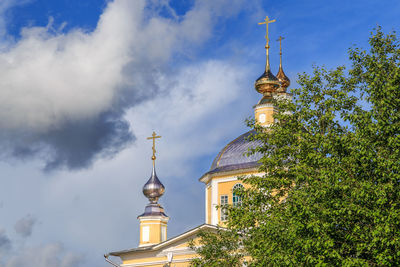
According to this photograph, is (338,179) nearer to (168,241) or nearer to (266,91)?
(168,241)

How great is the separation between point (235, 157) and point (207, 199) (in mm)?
2278

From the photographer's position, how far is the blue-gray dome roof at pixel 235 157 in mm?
26766

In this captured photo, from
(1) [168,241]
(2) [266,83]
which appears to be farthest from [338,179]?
(2) [266,83]

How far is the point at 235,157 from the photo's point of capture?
27453 mm

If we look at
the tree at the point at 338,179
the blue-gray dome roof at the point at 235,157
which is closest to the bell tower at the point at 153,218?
the blue-gray dome roof at the point at 235,157

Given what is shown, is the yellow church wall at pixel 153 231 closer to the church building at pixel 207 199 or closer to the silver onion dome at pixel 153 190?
the church building at pixel 207 199

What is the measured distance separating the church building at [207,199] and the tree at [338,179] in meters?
8.54

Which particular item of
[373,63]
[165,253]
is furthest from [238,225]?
[165,253]

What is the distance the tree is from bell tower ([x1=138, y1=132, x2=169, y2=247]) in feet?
45.1

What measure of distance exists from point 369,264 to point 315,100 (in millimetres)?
4785

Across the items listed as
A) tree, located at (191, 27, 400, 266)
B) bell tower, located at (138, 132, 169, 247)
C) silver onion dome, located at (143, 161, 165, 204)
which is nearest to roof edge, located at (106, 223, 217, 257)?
bell tower, located at (138, 132, 169, 247)

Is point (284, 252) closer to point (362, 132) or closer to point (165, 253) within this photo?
point (362, 132)

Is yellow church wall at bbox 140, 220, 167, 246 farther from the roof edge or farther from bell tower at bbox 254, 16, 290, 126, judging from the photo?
bell tower at bbox 254, 16, 290, 126

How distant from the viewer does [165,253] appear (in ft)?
86.6
